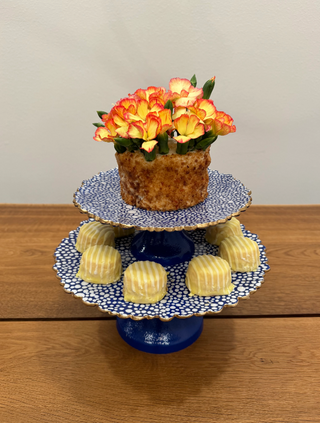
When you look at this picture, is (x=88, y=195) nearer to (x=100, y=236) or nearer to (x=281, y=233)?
(x=100, y=236)

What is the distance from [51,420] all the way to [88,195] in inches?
18.7

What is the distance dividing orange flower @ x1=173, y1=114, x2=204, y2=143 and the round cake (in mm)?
53

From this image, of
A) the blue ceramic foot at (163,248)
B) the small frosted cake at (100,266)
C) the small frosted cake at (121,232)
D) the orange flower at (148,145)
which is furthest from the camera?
the small frosted cake at (121,232)

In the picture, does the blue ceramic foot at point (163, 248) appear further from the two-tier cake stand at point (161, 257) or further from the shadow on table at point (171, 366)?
the shadow on table at point (171, 366)

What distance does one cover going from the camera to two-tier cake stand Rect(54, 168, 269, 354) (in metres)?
0.73

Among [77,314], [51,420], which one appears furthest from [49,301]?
[51,420]

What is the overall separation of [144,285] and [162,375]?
0.23 m

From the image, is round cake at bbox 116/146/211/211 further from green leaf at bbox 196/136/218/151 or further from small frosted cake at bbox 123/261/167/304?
small frosted cake at bbox 123/261/167/304

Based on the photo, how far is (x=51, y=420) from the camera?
27.8 inches

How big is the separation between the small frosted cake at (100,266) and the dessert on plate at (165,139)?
0.43 feet

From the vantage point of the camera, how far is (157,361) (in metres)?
0.85

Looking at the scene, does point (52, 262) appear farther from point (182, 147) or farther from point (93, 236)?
point (182, 147)

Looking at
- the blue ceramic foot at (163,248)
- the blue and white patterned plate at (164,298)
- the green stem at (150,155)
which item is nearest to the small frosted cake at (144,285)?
the blue and white patterned plate at (164,298)

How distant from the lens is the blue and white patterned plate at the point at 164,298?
724 millimetres
